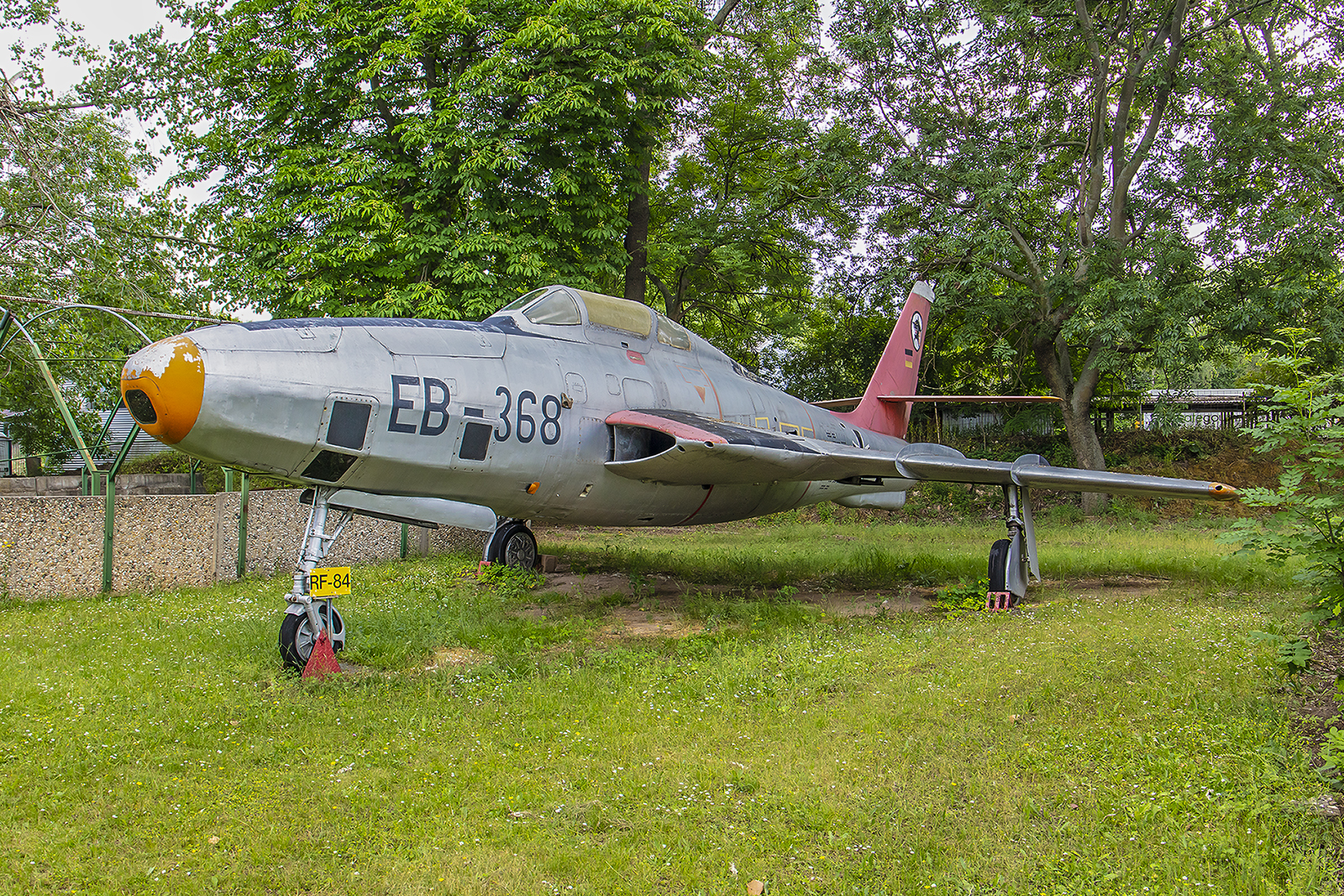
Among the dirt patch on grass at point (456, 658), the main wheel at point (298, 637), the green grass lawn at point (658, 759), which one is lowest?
the dirt patch on grass at point (456, 658)

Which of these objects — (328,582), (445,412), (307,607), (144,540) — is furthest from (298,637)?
(144,540)

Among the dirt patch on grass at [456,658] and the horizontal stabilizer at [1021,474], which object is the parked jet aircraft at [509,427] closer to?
the horizontal stabilizer at [1021,474]

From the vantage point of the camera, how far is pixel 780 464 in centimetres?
866

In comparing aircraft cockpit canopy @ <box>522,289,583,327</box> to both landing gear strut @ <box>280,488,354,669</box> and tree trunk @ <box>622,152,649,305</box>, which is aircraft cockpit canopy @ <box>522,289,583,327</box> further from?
tree trunk @ <box>622,152,649,305</box>

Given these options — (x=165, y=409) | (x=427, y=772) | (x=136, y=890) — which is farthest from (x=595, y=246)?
(x=136, y=890)

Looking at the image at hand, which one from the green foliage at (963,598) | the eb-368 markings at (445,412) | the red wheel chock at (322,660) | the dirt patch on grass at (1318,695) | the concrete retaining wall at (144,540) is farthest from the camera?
the green foliage at (963,598)

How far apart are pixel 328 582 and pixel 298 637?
51 centimetres

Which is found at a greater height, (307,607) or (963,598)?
(307,607)

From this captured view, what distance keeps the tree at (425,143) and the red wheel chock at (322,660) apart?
8.51m

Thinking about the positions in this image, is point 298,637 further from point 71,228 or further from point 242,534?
point 71,228

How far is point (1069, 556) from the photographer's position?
13.9m

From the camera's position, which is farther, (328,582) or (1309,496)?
(328,582)

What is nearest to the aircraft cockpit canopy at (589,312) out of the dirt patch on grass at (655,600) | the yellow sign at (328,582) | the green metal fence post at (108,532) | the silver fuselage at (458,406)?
the silver fuselage at (458,406)

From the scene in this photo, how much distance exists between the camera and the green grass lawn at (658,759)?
11.7 feet
